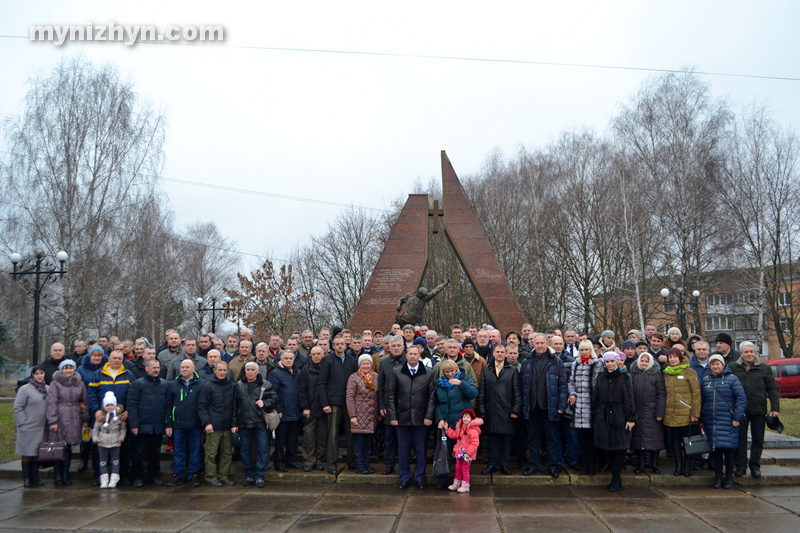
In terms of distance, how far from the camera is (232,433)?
686cm

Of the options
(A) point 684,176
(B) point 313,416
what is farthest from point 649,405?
(A) point 684,176

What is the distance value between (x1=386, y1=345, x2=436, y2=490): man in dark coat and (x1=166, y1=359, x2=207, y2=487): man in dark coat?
228 cm

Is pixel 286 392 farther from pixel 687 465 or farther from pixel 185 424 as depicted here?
pixel 687 465

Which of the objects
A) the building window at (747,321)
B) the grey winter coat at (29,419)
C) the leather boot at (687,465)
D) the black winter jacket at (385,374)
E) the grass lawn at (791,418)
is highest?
the building window at (747,321)

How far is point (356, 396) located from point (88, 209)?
1840 cm

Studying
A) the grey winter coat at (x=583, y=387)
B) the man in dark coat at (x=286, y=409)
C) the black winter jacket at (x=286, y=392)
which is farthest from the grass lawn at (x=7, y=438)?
the grey winter coat at (x=583, y=387)

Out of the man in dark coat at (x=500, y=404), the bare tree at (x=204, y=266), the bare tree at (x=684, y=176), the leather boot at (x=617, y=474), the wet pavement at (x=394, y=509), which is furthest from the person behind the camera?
the bare tree at (x=204, y=266)

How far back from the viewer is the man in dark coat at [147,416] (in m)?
6.84

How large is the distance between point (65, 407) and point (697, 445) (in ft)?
23.8

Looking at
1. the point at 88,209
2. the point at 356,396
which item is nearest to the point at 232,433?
the point at 356,396

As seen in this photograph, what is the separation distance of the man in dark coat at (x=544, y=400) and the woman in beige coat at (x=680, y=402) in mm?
1226

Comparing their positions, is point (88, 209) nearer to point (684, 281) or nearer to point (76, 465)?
point (76, 465)

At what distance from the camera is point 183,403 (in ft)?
22.2

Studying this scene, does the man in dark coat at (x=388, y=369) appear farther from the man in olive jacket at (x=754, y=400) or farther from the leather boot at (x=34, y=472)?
the leather boot at (x=34, y=472)
